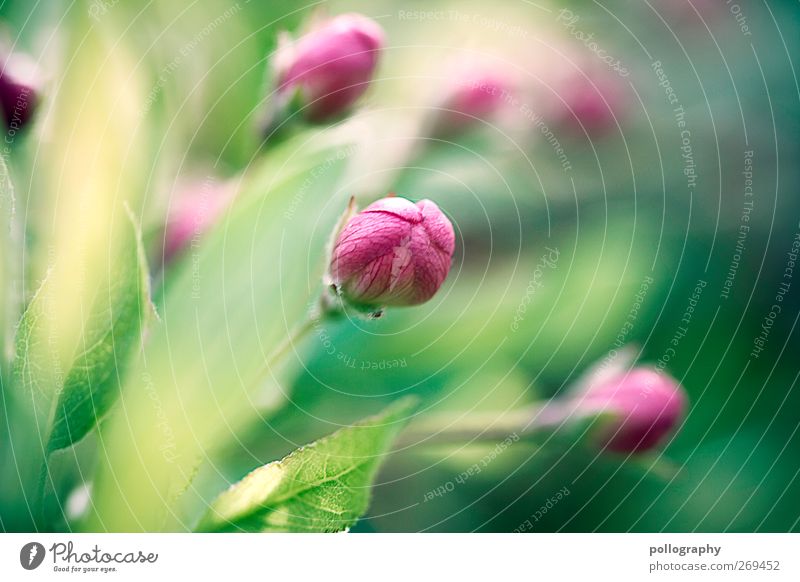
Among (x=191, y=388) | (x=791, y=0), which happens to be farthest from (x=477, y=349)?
(x=791, y=0)

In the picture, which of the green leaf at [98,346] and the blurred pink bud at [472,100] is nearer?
the green leaf at [98,346]

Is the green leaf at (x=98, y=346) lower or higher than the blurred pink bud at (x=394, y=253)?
lower

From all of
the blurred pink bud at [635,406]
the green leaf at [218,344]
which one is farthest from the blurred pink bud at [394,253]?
the blurred pink bud at [635,406]

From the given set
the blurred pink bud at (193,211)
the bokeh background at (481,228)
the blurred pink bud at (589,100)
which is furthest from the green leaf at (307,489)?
the blurred pink bud at (589,100)

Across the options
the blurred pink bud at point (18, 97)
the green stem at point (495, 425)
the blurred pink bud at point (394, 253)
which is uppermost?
the blurred pink bud at point (18, 97)
